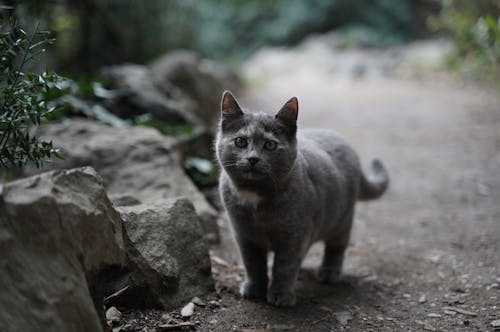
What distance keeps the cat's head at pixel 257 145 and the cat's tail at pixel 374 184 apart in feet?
4.07

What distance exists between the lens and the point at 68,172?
2293 millimetres

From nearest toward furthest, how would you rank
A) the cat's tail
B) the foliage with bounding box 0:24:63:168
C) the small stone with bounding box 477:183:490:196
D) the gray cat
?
1. the foliage with bounding box 0:24:63:168
2. the gray cat
3. the cat's tail
4. the small stone with bounding box 477:183:490:196

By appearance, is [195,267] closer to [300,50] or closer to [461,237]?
[461,237]

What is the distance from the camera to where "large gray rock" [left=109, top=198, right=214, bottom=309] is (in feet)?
9.53

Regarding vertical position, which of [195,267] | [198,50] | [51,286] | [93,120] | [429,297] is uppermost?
[198,50]

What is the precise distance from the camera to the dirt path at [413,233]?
3.11 metres

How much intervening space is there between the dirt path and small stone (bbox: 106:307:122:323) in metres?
0.47

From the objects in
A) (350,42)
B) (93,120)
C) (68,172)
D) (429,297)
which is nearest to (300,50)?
(350,42)

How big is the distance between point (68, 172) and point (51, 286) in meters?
0.51

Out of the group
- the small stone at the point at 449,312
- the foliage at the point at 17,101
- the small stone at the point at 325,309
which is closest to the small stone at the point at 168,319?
the small stone at the point at 325,309

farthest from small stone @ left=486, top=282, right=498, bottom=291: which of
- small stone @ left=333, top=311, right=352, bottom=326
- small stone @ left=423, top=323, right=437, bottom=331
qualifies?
small stone @ left=333, top=311, right=352, bottom=326

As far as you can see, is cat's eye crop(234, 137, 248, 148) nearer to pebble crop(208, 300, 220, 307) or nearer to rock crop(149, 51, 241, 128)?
pebble crop(208, 300, 220, 307)

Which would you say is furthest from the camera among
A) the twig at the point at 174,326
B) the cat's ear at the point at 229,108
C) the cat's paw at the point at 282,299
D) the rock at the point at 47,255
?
the cat's paw at the point at 282,299

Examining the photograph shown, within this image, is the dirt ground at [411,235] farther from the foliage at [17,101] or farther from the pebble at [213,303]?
the foliage at [17,101]
